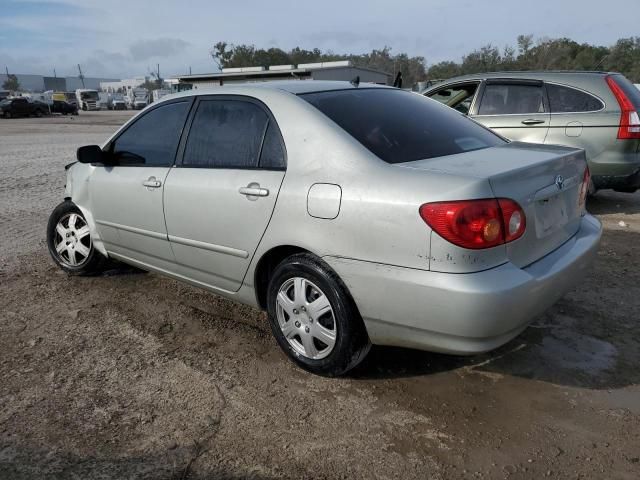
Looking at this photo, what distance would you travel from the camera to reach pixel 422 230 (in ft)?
7.84

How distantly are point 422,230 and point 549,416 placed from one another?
3.82ft

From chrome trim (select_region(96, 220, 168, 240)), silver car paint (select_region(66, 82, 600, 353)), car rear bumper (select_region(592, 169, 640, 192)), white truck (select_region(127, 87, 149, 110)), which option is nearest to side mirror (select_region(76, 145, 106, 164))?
chrome trim (select_region(96, 220, 168, 240))

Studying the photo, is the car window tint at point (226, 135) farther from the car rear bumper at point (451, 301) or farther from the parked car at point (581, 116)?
the parked car at point (581, 116)

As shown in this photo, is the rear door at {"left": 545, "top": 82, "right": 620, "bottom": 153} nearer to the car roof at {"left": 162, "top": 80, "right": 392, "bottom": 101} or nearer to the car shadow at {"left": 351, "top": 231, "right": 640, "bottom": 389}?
the car shadow at {"left": 351, "top": 231, "right": 640, "bottom": 389}

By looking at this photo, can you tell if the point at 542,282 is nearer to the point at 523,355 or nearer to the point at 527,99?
the point at 523,355

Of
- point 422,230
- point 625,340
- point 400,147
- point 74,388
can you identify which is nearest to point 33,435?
point 74,388

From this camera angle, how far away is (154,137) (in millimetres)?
3895

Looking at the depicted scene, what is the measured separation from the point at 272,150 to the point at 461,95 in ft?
16.9

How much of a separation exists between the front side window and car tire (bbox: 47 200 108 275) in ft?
16.2

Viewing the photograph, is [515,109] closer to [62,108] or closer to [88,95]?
[62,108]

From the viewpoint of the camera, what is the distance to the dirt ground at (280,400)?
2334 millimetres

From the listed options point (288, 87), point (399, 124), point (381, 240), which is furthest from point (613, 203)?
point (381, 240)

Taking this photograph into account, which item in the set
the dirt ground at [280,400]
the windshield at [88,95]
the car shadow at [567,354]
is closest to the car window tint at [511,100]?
the dirt ground at [280,400]

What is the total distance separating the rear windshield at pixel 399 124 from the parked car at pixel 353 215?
13 mm
